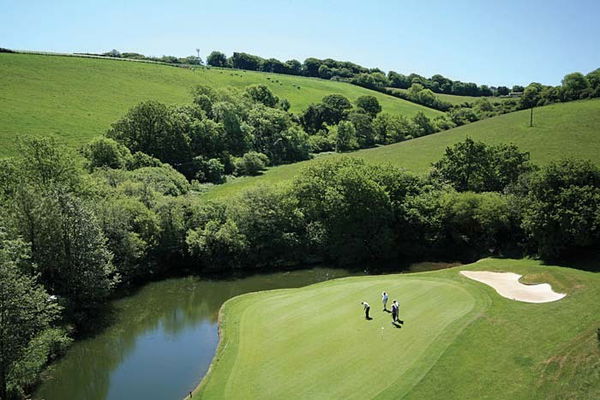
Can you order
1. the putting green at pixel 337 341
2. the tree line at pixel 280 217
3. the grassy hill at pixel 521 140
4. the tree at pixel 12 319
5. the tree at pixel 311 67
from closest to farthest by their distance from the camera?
the putting green at pixel 337 341 → the tree at pixel 12 319 → the tree line at pixel 280 217 → the grassy hill at pixel 521 140 → the tree at pixel 311 67

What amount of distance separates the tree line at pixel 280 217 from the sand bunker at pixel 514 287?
8676mm

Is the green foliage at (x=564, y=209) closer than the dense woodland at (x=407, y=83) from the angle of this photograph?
Yes

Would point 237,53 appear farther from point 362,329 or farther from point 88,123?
point 362,329

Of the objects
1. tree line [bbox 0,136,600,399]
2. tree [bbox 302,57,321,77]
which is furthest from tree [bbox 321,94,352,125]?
tree [bbox 302,57,321,77]

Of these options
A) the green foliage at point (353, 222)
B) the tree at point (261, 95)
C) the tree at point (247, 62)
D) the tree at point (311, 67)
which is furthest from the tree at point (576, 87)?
the tree at point (247, 62)

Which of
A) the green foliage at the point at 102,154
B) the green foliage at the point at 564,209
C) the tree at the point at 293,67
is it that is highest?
the tree at the point at 293,67

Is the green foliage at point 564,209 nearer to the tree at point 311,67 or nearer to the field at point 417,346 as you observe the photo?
the field at point 417,346

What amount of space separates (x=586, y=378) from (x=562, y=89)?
350 feet

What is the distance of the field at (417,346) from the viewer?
77.9ft

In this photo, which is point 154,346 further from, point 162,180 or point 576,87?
point 576,87

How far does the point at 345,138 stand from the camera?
4523 inches

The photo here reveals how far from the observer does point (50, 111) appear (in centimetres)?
8662

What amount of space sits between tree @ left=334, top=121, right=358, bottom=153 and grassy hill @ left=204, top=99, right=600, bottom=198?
6502mm

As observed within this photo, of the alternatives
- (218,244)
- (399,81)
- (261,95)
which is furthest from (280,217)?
(399,81)
